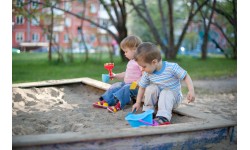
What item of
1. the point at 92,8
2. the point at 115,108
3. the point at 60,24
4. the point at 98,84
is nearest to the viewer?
the point at 115,108

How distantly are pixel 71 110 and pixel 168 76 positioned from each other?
0.65m

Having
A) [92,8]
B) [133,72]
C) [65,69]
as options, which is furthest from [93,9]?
[133,72]

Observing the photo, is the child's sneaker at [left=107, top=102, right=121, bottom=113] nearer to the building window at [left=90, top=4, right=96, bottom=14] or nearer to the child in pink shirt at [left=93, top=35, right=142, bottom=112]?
the child in pink shirt at [left=93, top=35, right=142, bottom=112]

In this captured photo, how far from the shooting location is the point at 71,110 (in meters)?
2.35

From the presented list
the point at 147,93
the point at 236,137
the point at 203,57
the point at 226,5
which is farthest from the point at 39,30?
the point at 236,137

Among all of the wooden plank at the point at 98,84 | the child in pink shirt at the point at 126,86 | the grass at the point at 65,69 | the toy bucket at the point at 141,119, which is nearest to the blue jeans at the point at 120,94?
the child in pink shirt at the point at 126,86

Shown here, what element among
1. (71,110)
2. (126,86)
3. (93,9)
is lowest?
(71,110)

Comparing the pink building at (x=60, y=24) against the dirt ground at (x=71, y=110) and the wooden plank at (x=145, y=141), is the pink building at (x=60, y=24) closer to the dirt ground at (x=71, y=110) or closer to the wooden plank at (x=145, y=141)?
the dirt ground at (x=71, y=110)

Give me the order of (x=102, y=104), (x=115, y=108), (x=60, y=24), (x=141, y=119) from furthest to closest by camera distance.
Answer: (x=60, y=24)
(x=102, y=104)
(x=115, y=108)
(x=141, y=119)

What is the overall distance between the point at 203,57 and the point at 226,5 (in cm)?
197

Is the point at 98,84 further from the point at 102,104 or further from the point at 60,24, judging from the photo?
the point at 60,24

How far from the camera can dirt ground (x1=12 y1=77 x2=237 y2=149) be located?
1.87 meters
